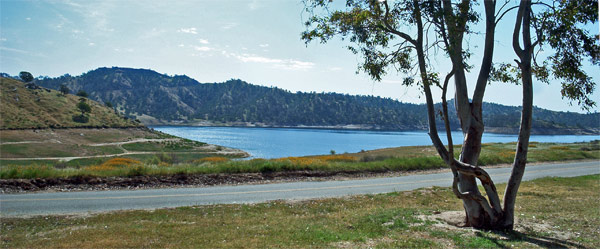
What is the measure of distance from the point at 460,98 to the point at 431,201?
6.27 metres

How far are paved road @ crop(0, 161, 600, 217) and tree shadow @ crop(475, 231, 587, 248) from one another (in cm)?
832

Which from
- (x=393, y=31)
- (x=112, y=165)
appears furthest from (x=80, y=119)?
(x=393, y=31)

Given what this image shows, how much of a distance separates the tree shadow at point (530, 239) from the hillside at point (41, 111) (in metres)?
92.8

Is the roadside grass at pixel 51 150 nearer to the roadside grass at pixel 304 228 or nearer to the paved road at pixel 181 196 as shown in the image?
the paved road at pixel 181 196

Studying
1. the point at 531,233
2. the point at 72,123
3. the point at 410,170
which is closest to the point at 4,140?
the point at 72,123

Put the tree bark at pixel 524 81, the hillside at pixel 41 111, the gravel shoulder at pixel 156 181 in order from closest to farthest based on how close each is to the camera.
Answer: the tree bark at pixel 524 81 < the gravel shoulder at pixel 156 181 < the hillside at pixel 41 111

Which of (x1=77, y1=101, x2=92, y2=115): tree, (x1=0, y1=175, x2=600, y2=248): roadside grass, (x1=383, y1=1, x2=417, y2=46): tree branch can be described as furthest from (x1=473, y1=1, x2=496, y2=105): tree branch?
(x1=77, y1=101, x2=92, y2=115): tree

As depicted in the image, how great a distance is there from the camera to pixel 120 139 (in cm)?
9688

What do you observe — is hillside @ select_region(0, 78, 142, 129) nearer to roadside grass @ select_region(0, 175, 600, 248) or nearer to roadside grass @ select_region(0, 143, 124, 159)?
roadside grass @ select_region(0, 143, 124, 159)

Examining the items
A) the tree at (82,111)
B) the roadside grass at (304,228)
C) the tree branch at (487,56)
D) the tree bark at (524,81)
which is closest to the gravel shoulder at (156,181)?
the roadside grass at (304,228)

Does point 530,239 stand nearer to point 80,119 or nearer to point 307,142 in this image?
point 80,119

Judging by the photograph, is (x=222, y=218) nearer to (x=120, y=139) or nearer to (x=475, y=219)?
(x=475, y=219)

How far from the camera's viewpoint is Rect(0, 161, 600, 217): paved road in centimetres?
1337

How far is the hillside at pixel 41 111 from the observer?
281ft
